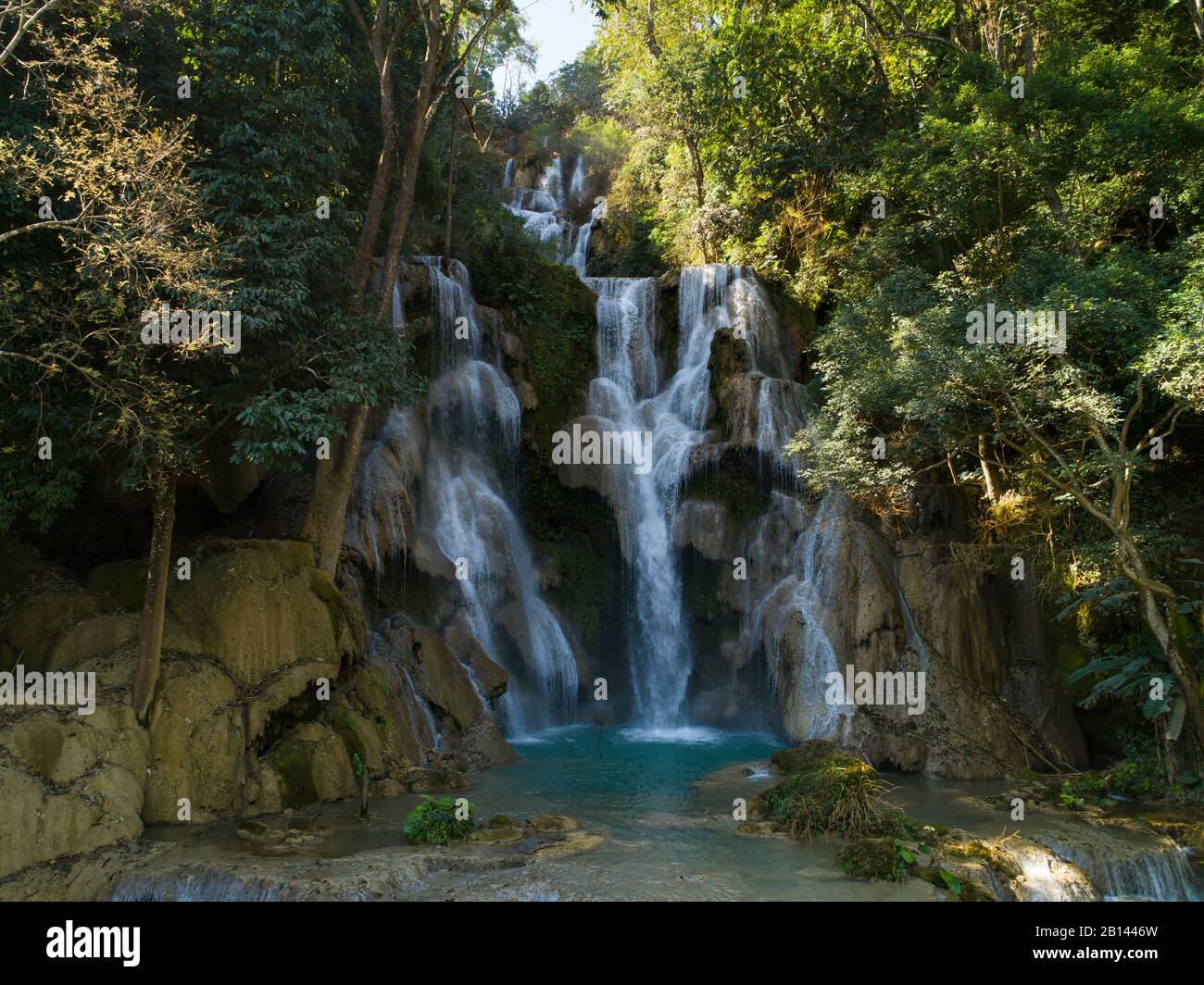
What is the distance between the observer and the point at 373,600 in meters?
16.1

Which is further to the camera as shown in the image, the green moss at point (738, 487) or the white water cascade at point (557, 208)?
the white water cascade at point (557, 208)

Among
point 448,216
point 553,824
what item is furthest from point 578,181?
point 553,824

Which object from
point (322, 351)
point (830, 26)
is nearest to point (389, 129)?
point (322, 351)

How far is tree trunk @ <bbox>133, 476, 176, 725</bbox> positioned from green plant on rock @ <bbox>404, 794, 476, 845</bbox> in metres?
3.79

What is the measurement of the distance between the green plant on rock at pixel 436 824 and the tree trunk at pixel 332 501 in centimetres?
525

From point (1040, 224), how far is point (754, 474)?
24.7 feet

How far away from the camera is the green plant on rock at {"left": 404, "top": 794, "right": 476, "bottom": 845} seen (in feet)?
31.7

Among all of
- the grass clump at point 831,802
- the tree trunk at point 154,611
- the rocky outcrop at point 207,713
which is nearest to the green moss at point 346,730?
the rocky outcrop at point 207,713

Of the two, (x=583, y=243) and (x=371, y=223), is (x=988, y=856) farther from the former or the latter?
(x=583, y=243)

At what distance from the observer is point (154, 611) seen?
1057 centimetres

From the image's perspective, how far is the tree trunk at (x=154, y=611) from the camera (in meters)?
10.6

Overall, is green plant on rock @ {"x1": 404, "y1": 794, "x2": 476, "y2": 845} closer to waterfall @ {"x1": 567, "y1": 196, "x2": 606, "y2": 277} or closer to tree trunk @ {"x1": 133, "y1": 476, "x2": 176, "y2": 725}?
tree trunk @ {"x1": 133, "y1": 476, "x2": 176, "y2": 725}

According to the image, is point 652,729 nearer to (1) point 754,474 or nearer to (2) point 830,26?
(1) point 754,474

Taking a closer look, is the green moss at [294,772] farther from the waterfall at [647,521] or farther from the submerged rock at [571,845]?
the waterfall at [647,521]
